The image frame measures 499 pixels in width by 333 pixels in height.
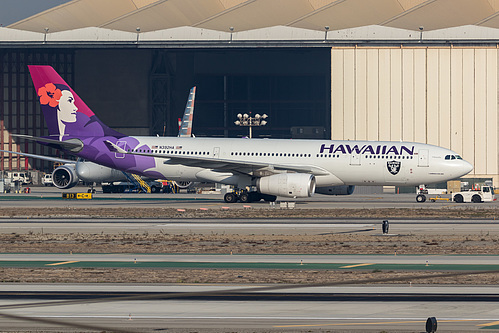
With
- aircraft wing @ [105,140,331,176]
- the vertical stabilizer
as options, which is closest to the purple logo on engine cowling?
aircraft wing @ [105,140,331,176]

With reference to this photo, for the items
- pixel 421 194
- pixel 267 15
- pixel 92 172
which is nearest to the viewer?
pixel 421 194

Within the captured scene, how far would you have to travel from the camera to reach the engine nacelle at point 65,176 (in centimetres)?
7144

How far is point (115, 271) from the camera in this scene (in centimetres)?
2289

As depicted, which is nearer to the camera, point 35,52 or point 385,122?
point 385,122

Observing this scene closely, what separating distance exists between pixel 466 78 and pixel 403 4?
12674mm

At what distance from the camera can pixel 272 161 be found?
2067 inches

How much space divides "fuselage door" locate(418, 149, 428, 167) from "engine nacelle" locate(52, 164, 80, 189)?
34449 millimetres

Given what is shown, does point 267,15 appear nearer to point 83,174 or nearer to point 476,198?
point 83,174

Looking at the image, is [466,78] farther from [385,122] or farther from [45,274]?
[45,274]

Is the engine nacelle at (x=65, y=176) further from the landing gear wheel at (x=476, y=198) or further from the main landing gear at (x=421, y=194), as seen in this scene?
the landing gear wheel at (x=476, y=198)

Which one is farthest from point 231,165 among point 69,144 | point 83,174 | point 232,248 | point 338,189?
point 83,174

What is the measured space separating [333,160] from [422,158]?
6072mm

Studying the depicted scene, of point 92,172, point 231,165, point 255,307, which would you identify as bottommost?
point 255,307

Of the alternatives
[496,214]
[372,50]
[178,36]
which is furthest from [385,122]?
[496,214]
